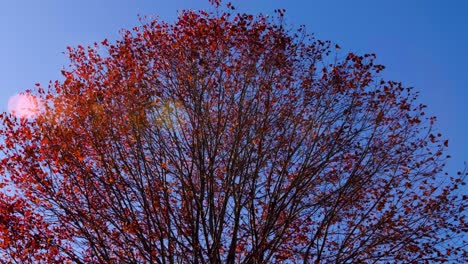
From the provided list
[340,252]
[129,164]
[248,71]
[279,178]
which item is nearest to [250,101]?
[248,71]

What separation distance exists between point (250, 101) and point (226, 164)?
6.44 ft

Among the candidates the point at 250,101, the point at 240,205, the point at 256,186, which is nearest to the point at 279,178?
the point at 256,186

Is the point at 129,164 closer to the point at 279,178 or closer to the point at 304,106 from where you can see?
the point at 279,178

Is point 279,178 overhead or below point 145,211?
overhead

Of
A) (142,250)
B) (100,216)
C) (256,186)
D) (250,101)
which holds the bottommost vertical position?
(142,250)

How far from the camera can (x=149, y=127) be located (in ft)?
40.4

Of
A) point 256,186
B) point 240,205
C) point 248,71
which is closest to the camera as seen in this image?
point 240,205

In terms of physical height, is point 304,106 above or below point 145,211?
above

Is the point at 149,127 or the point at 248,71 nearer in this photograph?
the point at 149,127

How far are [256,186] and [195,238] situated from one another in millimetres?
2345

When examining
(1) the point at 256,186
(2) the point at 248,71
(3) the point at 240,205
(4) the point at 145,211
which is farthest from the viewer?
(2) the point at 248,71

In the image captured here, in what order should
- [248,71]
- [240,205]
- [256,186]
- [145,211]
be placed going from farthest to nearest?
[248,71] < [256,186] < [240,205] < [145,211]

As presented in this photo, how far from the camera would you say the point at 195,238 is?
1084 centimetres

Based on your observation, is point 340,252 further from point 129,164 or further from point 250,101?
point 129,164
